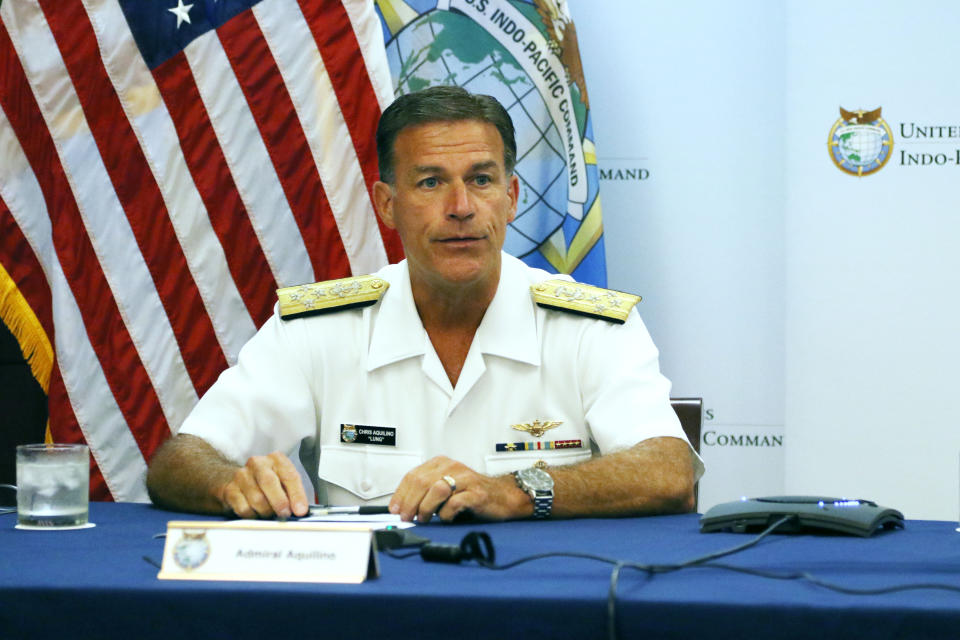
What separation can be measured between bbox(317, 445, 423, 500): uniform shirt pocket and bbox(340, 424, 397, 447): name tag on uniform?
0.05 feet

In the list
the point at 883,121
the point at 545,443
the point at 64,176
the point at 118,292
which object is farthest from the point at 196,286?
the point at 883,121

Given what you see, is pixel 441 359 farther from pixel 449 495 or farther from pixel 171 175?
pixel 171 175

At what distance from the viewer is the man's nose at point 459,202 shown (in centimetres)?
227

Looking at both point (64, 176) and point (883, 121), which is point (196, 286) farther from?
point (883, 121)

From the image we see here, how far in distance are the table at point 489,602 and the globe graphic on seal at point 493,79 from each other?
2256 mm

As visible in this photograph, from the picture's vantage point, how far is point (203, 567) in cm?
112

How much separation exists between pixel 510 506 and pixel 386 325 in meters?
0.81

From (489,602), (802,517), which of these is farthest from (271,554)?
(802,517)

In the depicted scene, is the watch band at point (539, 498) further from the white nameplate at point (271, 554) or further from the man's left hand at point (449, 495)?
the white nameplate at point (271, 554)

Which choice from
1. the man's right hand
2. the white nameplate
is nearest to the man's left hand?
the man's right hand

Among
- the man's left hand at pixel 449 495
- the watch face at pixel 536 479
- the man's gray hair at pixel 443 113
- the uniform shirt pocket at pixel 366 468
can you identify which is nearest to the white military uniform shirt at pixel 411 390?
the uniform shirt pocket at pixel 366 468

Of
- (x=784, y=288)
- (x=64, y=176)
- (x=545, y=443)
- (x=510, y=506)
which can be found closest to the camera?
(x=510, y=506)

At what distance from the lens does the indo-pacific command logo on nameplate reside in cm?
Result: 342

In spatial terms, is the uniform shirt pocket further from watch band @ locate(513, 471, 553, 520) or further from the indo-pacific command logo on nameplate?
the indo-pacific command logo on nameplate
